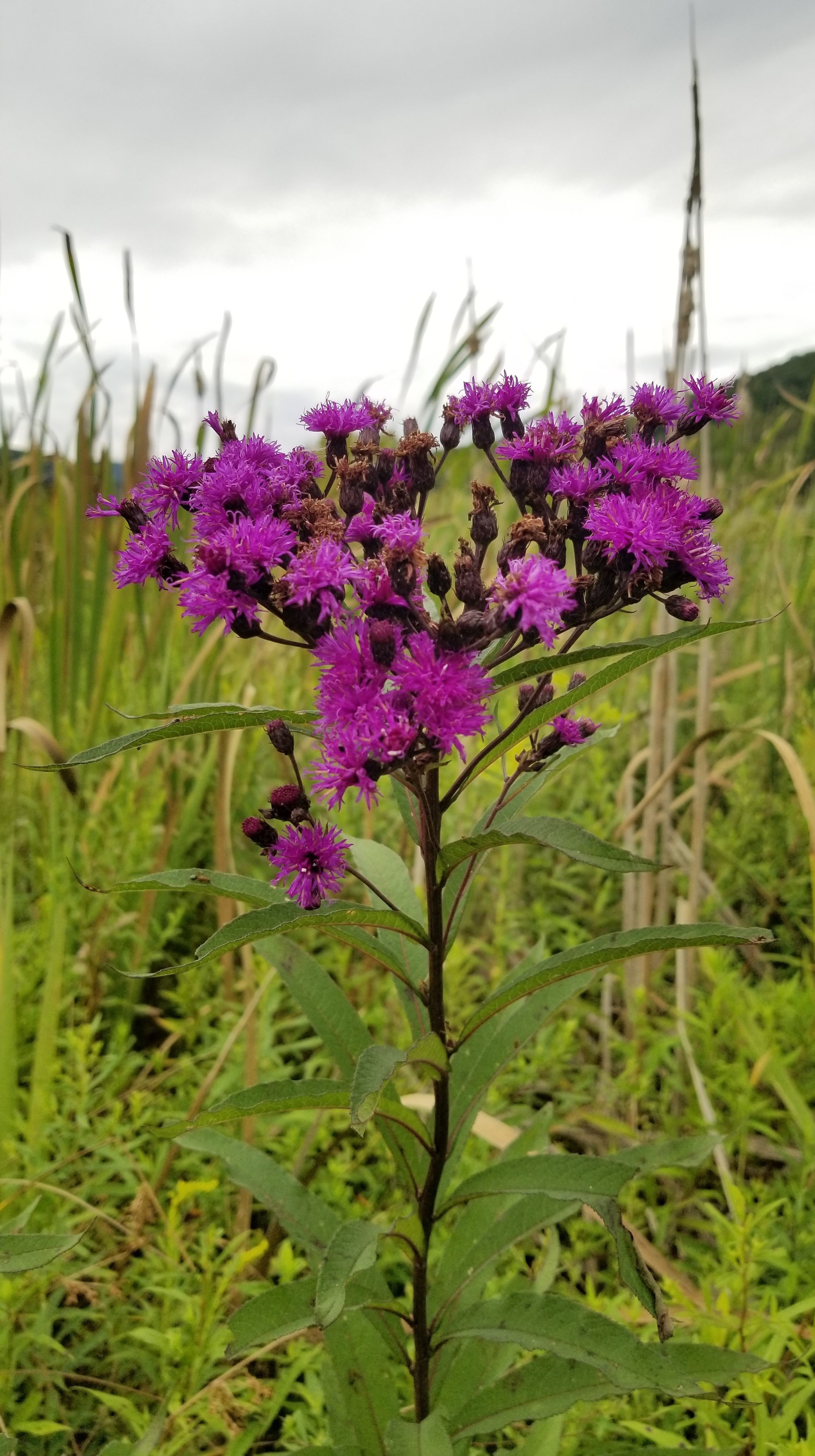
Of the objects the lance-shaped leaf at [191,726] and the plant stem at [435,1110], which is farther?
the plant stem at [435,1110]

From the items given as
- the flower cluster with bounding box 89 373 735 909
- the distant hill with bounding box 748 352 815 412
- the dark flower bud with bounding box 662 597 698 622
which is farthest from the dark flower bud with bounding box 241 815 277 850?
the distant hill with bounding box 748 352 815 412

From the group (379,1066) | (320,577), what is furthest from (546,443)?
(379,1066)

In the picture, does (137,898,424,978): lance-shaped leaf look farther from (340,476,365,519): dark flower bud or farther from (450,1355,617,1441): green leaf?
(450,1355,617,1441): green leaf

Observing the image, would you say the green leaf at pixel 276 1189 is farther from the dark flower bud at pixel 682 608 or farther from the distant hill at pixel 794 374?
the distant hill at pixel 794 374

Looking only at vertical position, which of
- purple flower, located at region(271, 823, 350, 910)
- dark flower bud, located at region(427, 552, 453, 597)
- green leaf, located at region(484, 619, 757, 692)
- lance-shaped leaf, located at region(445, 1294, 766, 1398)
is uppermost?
dark flower bud, located at region(427, 552, 453, 597)

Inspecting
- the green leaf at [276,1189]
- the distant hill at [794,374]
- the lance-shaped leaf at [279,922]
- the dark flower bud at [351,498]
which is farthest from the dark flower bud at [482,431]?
the distant hill at [794,374]

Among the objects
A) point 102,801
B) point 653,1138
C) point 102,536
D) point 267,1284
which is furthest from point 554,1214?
point 102,536

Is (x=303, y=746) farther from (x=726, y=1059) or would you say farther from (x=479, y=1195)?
(x=479, y=1195)
